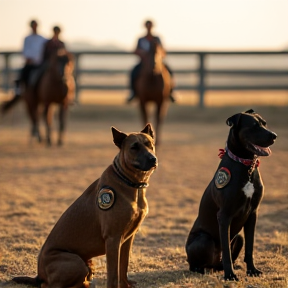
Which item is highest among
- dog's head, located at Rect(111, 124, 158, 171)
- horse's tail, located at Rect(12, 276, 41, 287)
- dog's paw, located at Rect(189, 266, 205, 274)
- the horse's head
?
dog's head, located at Rect(111, 124, 158, 171)

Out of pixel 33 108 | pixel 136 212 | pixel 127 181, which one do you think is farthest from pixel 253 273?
pixel 33 108

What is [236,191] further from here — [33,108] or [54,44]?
[33,108]

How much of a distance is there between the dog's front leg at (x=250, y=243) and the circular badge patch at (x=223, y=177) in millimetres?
361

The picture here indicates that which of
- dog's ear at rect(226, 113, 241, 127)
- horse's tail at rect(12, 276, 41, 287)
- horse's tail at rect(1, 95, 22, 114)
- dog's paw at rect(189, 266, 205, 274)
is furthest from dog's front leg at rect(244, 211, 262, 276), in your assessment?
horse's tail at rect(1, 95, 22, 114)

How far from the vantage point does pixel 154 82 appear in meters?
15.5

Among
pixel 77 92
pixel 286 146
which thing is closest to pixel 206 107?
pixel 77 92

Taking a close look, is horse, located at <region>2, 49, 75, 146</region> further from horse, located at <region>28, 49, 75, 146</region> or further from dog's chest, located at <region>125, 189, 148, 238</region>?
dog's chest, located at <region>125, 189, 148, 238</region>

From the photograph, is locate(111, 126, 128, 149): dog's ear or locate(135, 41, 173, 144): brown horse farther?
locate(135, 41, 173, 144): brown horse

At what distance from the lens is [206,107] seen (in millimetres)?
22328

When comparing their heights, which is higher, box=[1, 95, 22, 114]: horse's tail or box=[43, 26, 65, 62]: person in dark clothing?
box=[43, 26, 65, 62]: person in dark clothing

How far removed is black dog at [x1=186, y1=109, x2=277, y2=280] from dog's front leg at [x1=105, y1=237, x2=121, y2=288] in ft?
3.29

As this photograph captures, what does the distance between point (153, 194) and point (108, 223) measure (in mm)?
4999

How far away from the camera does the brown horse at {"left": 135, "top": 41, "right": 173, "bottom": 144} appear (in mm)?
15210

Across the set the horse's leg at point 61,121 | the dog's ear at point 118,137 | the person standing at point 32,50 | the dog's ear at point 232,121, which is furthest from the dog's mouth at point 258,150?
the person standing at point 32,50
